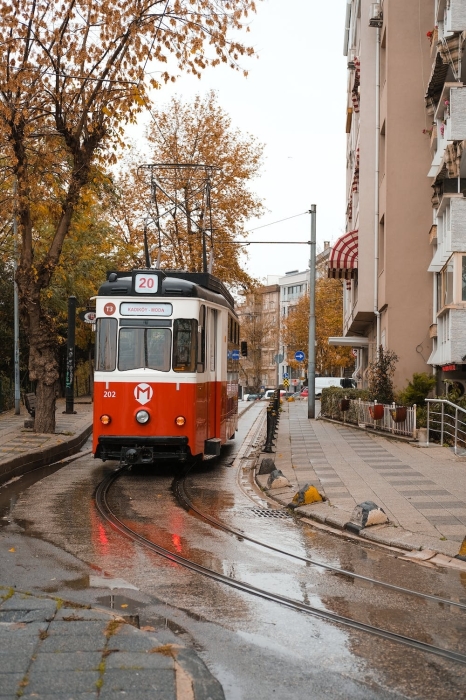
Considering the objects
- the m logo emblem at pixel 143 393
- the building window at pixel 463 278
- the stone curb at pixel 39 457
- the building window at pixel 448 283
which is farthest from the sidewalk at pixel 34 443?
the building window at pixel 463 278

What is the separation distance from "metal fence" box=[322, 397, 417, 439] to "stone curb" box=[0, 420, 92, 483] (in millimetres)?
7987

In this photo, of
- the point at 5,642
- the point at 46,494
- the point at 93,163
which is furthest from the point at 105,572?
the point at 93,163

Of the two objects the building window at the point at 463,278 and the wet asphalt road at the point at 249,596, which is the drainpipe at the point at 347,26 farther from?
the wet asphalt road at the point at 249,596

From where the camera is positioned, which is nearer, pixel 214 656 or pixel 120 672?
pixel 120 672

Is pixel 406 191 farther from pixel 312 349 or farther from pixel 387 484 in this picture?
pixel 387 484

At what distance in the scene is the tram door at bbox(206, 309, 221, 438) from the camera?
17.3 metres

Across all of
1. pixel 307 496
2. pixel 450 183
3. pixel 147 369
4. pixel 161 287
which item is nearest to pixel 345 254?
pixel 450 183

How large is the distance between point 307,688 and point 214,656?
794 mm

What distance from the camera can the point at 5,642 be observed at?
18.8 ft

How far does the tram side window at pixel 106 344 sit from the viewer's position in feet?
52.4

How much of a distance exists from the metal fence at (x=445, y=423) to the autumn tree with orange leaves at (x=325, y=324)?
42.3 metres

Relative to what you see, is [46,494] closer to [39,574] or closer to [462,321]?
[39,574]

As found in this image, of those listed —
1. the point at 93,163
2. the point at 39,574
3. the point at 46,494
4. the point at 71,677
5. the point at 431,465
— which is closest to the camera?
the point at 71,677

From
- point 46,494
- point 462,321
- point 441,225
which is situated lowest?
point 46,494
